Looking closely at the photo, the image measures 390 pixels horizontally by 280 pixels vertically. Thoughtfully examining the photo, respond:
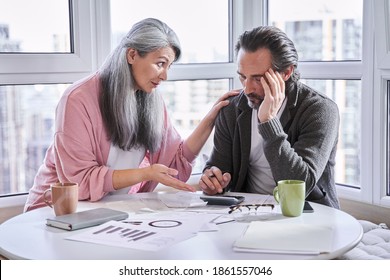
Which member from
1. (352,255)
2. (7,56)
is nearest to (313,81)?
(352,255)

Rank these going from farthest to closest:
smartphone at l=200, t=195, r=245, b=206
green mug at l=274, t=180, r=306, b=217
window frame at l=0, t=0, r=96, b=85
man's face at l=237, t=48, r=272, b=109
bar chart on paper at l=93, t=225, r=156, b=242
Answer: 1. window frame at l=0, t=0, r=96, b=85
2. man's face at l=237, t=48, r=272, b=109
3. smartphone at l=200, t=195, r=245, b=206
4. green mug at l=274, t=180, r=306, b=217
5. bar chart on paper at l=93, t=225, r=156, b=242

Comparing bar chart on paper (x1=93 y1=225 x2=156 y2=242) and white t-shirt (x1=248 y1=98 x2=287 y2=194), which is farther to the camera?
white t-shirt (x1=248 y1=98 x2=287 y2=194)

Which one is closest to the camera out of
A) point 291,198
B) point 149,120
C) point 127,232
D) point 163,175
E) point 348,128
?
point 127,232

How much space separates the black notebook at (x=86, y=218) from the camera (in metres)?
1.53

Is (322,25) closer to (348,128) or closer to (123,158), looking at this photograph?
(348,128)

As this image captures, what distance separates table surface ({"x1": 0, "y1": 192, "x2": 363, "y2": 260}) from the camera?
134cm

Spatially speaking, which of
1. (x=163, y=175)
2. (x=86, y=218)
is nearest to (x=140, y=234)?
(x=86, y=218)

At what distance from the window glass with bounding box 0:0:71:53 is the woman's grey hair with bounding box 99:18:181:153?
1.30 ft

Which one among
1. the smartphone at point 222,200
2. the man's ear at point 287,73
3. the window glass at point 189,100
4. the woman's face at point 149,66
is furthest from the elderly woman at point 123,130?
the window glass at point 189,100

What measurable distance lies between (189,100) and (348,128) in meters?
0.71

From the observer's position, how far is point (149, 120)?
2.20m

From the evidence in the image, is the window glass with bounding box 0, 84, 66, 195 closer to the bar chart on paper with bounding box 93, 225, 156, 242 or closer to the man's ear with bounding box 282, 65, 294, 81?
the man's ear with bounding box 282, 65, 294, 81

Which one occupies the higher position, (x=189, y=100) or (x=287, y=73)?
(x=287, y=73)

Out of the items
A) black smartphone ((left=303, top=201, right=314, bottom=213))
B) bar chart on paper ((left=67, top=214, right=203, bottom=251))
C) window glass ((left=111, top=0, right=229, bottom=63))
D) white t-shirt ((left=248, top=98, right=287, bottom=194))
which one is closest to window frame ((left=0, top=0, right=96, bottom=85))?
window glass ((left=111, top=0, right=229, bottom=63))
